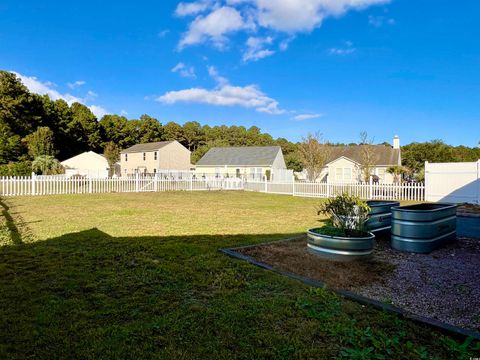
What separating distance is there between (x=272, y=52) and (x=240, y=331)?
2426 centimetres

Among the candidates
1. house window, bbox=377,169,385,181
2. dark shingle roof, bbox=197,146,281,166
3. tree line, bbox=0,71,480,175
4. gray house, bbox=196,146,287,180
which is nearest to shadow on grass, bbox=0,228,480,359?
tree line, bbox=0,71,480,175

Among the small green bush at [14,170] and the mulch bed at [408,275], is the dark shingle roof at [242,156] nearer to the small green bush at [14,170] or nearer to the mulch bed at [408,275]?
the small green bush at [14,170]

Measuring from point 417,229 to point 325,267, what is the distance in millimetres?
2256

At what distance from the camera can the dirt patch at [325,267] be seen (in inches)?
170

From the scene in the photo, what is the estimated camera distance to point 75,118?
54.0m

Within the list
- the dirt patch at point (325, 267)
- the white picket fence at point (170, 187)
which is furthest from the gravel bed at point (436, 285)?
the white picket fence at point (170, 187)

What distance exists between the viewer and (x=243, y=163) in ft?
146

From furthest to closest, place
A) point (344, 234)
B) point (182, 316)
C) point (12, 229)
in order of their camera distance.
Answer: point (12, 229)
point (344, 234)
point (182, 316)

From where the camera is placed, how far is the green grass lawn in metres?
2.60

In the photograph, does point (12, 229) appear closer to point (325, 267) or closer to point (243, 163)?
point (325, 267)

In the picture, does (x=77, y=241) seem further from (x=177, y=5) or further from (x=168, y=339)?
(x=177, y=5)

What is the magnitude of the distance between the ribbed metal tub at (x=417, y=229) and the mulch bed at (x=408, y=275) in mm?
171

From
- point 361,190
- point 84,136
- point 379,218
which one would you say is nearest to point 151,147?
point 84,136

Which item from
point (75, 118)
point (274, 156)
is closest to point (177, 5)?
point (274, 156)
